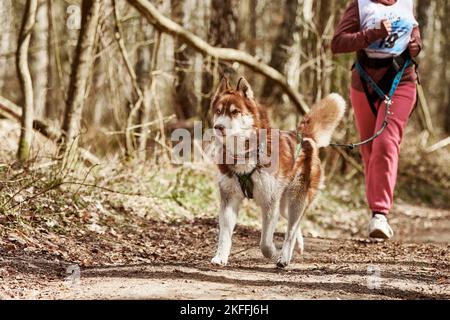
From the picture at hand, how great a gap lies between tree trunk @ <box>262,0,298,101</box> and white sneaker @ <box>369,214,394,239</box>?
7.17 meters

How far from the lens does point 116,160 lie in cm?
833

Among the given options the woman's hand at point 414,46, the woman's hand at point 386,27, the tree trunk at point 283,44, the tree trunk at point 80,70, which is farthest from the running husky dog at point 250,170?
the tree trunk at point 283,44

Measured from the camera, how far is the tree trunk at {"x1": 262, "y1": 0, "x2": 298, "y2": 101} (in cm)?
1366

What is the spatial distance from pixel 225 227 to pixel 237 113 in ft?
2.83

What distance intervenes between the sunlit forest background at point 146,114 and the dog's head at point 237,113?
161cm

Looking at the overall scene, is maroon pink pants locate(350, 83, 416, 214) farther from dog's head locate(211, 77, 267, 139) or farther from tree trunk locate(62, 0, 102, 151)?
tree trunk locate(62, 0, 102, 151)

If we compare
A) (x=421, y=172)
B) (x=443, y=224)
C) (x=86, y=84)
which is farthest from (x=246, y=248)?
(x=421, y=172)

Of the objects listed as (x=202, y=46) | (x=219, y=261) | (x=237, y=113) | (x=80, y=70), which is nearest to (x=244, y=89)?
(x=237, y=113)

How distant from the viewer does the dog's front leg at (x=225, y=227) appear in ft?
17.7

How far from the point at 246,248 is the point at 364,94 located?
1844 millimetres

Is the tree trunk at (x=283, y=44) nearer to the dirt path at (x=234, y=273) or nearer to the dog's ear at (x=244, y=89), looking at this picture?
the dirt path at (x=234, y=273)

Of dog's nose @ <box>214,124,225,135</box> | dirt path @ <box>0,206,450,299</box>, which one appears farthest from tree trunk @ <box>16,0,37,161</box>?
dog's nose @ <box>214,124,225,135</box>

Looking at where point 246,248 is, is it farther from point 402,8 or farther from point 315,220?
point 315,220

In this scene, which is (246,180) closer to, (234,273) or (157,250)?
(234,273)
